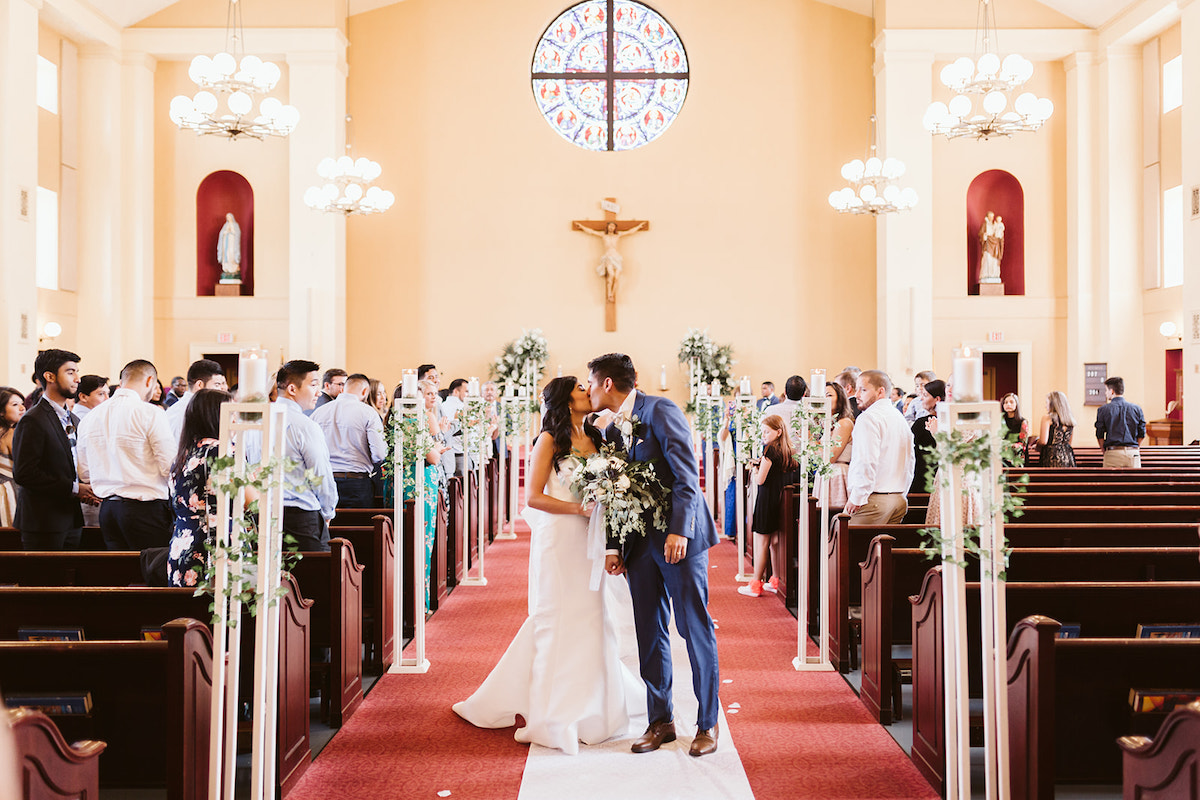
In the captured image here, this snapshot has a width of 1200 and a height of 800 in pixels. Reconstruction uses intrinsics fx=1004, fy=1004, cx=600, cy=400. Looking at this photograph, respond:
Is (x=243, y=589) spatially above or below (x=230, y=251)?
below

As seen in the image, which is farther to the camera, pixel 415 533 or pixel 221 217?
pixel 221 217

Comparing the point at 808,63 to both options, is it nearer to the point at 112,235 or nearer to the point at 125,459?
the point at 112,235

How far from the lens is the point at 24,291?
485 inches

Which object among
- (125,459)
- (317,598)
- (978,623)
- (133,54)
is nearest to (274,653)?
(317,598)

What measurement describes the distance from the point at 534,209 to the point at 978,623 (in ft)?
43.1

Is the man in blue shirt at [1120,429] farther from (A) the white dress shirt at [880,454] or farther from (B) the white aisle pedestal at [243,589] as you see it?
(B) the white aisle pedestal at [243,589]

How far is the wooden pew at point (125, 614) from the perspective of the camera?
3734 millimetres

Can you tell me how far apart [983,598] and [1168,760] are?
0.85 meters

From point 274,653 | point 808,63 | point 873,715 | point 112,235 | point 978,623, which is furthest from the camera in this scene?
point 808,63

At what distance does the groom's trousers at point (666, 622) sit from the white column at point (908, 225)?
38.6ft

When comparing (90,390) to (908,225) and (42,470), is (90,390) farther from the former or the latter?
(908,225)

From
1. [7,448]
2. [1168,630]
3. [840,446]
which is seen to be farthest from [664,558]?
[7,448]

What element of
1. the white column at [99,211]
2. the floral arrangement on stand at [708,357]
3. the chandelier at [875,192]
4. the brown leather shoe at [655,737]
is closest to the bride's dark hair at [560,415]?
the brown leather shoe at [655,737]

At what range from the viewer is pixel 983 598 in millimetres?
3262
